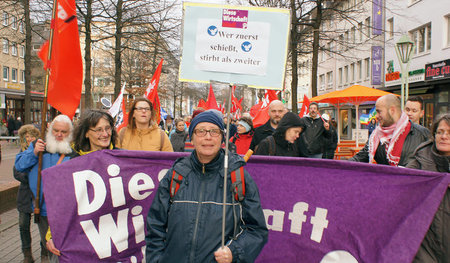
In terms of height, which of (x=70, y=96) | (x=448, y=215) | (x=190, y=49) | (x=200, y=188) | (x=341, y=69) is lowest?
(x=448, y=215)

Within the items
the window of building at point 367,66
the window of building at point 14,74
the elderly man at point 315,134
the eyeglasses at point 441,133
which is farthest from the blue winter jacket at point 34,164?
the window of building at point 14,74

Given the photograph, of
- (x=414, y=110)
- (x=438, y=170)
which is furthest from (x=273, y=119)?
(x=438, y=170)

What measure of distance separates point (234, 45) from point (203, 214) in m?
1.15

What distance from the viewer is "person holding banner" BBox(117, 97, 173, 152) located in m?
4.51

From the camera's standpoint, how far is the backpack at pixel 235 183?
2.34 m

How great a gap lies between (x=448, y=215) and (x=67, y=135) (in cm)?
331

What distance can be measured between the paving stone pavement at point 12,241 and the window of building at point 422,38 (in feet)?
76.3

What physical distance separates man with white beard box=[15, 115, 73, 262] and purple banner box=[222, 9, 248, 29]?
1.97 metres

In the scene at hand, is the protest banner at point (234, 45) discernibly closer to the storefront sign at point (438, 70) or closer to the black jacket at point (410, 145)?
the black jacket at point (410, 145)

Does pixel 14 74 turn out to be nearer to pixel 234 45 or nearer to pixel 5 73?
pixel 5 73

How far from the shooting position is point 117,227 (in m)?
3.31

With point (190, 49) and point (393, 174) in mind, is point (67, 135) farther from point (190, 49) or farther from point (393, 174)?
point (393, 174)

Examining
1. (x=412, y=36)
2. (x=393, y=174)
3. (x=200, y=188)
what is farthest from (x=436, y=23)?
(x=200, y=188)

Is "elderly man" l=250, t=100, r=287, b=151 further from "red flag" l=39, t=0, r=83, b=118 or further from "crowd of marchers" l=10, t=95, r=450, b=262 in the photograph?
"red flag" l=39, t=0, r=83, b=118
